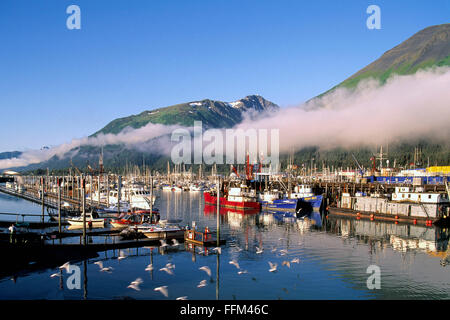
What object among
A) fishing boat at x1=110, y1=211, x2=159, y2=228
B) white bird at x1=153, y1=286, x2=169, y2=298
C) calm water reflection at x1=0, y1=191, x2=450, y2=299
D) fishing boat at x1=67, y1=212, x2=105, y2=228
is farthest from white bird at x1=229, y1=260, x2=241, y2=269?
fishing boat at x1=67, y1=212, x2=105, y2=228

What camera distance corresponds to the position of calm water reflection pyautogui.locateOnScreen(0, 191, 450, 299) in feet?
95.9

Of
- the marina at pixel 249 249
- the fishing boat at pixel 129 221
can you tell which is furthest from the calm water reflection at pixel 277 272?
the fishing boat at pixel 129 221

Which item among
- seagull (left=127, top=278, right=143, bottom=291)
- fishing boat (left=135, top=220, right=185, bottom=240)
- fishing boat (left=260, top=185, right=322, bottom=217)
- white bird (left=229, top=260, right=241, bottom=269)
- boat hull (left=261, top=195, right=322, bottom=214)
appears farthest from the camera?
boat hull (left=261, top=195, right=322, bottom=214)

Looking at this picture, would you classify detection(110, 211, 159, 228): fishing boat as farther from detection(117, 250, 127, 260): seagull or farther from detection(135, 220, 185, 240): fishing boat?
detection(117, 250, 127, 260): seagull

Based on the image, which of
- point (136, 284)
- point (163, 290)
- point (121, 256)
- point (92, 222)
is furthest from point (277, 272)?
point (92, 222)

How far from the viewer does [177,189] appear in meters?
197

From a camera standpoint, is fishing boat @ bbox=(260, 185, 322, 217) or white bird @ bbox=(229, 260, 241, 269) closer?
white bird @ bbox=(229, 260, 241, 269)

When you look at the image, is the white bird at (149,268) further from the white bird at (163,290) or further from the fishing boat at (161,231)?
the fishing boat at (161,231)

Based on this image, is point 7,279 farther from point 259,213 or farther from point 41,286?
point 259,213

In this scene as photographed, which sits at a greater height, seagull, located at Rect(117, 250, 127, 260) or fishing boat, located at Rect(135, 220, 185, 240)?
fishing boat, located at Rect(135, 220, 185, 240)

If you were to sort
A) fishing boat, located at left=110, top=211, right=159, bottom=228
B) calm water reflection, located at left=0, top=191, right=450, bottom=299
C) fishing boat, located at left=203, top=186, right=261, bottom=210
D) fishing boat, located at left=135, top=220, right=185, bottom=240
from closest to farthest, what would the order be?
calm water reflection, located at left=0, top=191, right=450, bottom=299, fishing boat, located at left=135, top=220, right=185, bottom=240, fishing boat, located at left=110, top=211, right=159, bottom=228, fishing boat, located at left=203, top=186, right=261, bottom=210

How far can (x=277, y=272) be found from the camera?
3525cm

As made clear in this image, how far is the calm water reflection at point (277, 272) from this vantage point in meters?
29.2
